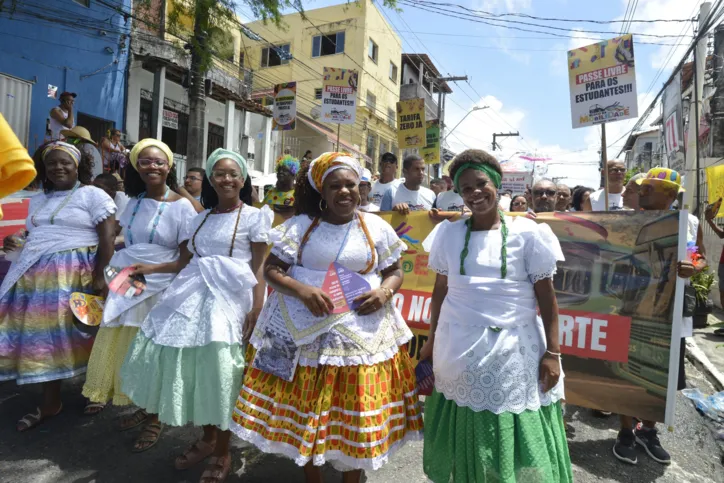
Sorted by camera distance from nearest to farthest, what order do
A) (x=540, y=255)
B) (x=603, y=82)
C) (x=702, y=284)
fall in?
(x=540, y=255) → (x=603, y=82) → (x=702, y=284)

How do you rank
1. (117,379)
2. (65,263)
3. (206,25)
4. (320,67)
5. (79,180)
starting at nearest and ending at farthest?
(117,379)
(65,263)
(79,180)
(206,25)
(320,67)

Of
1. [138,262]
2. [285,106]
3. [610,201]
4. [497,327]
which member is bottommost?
[497,327]

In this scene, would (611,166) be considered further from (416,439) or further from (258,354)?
(258,354)

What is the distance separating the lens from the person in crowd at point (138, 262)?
3.14 metres

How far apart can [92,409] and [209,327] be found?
65.9 inches

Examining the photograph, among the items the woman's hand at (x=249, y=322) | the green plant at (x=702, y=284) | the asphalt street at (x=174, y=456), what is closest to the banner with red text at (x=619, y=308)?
the asphalt street at (x=174, y=456)

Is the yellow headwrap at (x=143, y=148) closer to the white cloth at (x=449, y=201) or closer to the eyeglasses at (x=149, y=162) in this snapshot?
the eyeglasses at (x=149, y=162)

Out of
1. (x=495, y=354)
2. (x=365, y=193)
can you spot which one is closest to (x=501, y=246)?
(x=495, y=354)

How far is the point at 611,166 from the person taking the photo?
4.94m

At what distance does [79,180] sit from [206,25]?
19.9 feet

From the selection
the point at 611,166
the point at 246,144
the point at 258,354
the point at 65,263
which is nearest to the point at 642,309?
the point at 611,166

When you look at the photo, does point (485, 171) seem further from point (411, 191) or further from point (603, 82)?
point (411, 191)

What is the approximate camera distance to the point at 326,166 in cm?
239

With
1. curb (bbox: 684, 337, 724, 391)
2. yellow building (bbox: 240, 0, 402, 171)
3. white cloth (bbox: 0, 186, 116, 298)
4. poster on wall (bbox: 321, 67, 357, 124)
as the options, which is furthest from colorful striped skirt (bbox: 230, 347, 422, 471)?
yellow building (bbox: 240, 0, 402, 171)
